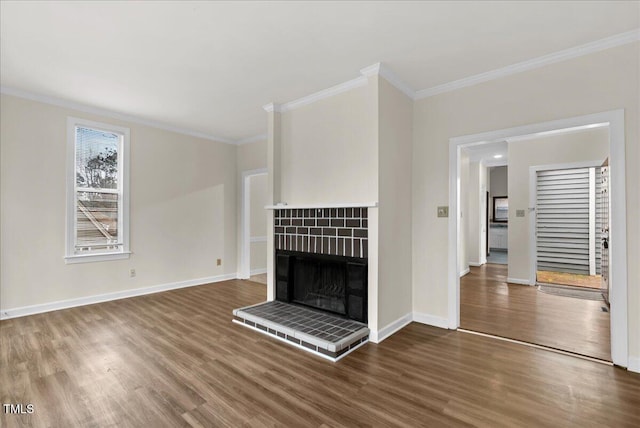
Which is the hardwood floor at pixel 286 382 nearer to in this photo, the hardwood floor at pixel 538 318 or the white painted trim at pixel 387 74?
the hardwood floor at pixel 538 318

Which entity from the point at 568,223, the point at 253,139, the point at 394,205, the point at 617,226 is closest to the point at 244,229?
the point at 253,139

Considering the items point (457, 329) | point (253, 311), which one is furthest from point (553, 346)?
point (253, 311)

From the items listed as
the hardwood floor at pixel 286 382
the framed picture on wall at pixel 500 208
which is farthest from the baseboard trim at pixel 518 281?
the framed picture on wall at pixel 500 208

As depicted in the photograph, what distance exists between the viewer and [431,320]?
3418mm

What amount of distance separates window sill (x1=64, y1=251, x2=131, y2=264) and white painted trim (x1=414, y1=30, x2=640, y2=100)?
15.2 ft

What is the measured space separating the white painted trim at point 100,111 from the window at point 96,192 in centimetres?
16

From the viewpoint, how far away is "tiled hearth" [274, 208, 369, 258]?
3.16 metres

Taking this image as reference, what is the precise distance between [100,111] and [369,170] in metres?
3.92

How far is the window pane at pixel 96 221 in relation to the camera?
13.7 ft

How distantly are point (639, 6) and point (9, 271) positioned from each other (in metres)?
6.47

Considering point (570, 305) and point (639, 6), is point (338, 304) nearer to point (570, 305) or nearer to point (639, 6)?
point (570, 305)

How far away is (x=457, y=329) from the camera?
3.26 meters

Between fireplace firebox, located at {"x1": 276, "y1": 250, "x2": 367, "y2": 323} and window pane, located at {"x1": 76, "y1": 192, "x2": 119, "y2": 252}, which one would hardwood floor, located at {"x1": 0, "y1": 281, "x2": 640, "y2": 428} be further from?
window pane, located at {"x1": 76, "y1": 192, "x2": 119, "y2": 252}

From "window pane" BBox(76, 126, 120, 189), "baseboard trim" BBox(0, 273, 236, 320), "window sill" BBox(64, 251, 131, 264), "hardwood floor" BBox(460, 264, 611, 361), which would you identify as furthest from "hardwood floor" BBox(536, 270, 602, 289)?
"window pane" BBox(76, 126, 120, 189)
